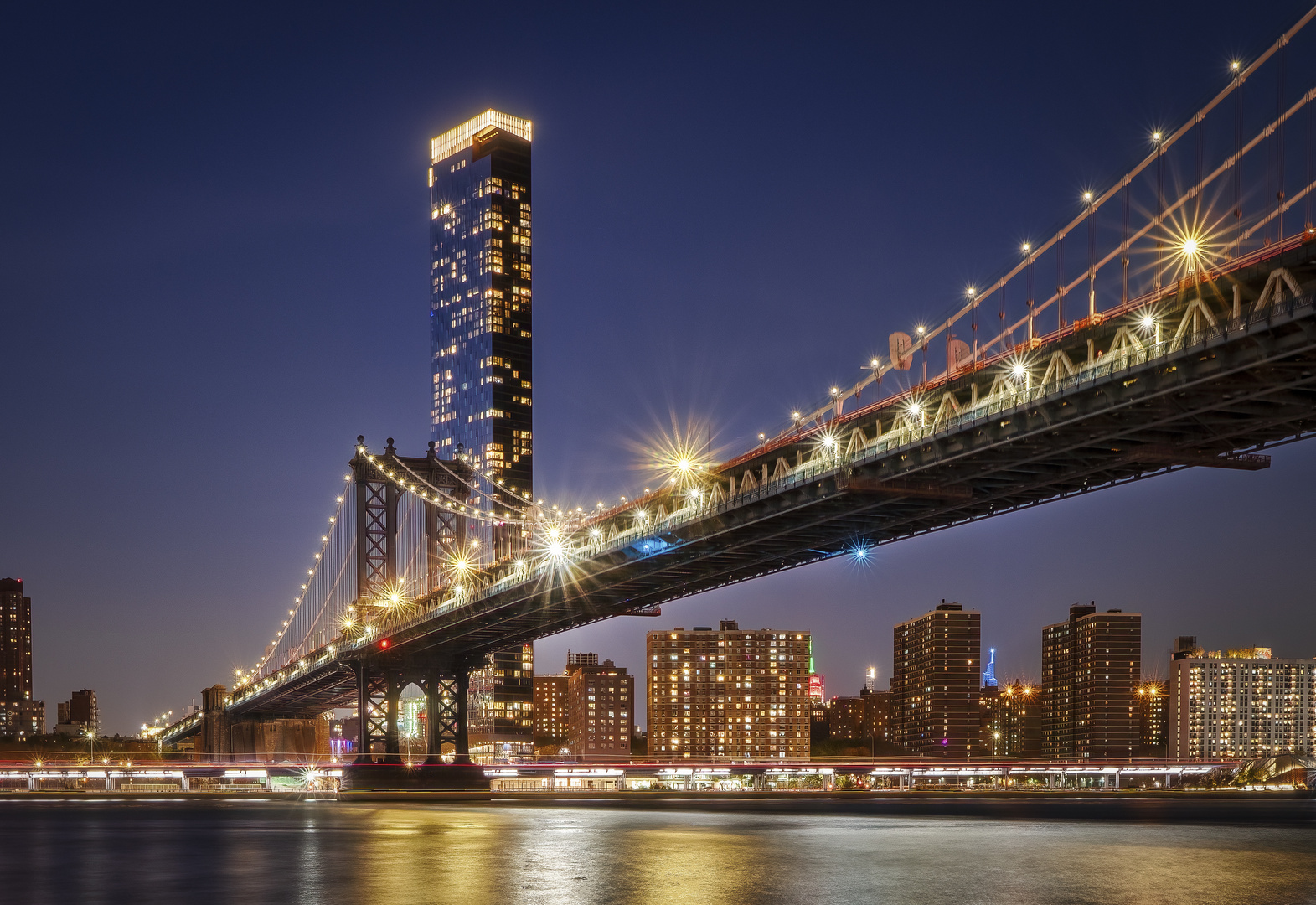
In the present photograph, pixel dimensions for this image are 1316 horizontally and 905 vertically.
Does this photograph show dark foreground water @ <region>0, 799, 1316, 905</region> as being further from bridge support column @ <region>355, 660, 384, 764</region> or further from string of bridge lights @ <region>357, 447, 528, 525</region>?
string of bridge lights @ <region>357, 447, 528, 525</region>

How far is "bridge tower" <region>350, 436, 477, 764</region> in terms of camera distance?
302ft

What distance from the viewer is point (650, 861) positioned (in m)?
31.5

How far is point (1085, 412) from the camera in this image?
3959 centimetres

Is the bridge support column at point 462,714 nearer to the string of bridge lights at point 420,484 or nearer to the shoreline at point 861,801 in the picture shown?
the shoreline at point 861,801

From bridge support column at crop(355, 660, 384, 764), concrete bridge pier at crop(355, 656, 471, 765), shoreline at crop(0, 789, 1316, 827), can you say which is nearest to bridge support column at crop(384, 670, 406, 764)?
concrete bridge pier at crop(355, 656, 471, 765)

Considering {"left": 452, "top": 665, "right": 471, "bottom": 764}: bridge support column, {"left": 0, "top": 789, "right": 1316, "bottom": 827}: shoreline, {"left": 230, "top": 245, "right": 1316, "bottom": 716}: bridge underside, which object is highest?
{"left": 230, "top": 245, "right": 1316, "bottom": 716}: bridge underside

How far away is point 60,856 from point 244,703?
105m

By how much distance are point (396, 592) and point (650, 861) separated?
228ft

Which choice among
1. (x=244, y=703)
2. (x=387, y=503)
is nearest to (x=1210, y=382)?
(x=387, y=503)

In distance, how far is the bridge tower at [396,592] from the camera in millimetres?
91938

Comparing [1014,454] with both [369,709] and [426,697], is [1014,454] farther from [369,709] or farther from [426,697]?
[369,709]

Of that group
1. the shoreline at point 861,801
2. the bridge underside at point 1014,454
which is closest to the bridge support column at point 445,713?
the shoreline at point 861,801

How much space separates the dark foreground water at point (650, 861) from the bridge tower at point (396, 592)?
1497 inches

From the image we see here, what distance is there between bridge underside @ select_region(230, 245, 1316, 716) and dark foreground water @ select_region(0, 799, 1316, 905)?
11.1 meters
